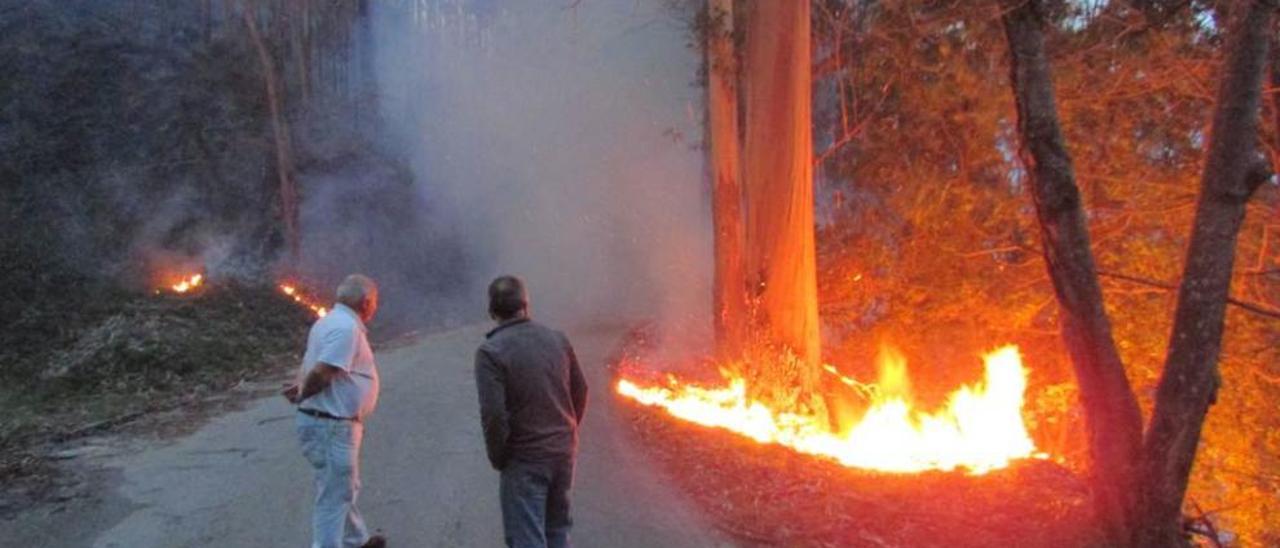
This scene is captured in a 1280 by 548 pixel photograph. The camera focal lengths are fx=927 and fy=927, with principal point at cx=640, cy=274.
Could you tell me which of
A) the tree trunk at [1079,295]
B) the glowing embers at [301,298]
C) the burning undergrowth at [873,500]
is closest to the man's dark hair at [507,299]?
the burning undergrowth at [873,500]

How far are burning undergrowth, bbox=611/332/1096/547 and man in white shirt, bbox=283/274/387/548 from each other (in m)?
2.68

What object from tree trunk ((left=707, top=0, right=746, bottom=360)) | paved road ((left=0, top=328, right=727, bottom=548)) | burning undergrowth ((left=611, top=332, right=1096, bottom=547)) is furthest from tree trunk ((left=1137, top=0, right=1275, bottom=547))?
tree trunk ((left=707, top=0, right=746, bottom=360))

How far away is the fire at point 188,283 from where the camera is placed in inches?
686

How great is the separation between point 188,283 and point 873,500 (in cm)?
1543

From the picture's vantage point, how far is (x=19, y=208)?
19.5 metres

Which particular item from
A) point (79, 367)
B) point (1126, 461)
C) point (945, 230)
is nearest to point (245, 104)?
point (79, 367)

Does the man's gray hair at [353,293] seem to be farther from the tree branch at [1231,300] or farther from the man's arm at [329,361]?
the tree branch at [1231,300]

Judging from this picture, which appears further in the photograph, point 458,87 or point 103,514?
point 458,87

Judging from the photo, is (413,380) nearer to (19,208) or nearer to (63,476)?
(63,476)

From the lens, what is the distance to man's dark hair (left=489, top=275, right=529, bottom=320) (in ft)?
13.9

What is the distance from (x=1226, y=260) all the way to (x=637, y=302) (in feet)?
65.2

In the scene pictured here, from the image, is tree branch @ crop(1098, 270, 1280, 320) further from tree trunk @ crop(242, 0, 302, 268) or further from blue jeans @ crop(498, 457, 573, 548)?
tree trunk @ crop(242, 0, 302, 268)

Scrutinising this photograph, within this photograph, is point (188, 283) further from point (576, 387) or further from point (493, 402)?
point (493, 402)

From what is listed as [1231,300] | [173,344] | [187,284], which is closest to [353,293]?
[1231,300]
